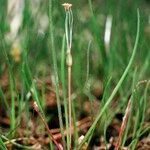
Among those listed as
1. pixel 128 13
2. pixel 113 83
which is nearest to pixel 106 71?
pixel 113 83

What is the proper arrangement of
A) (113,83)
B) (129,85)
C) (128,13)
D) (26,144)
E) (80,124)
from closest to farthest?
(26,144) → (80,124) → (129,85) → (113,83) → (128,13)

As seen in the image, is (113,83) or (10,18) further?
(10,18)

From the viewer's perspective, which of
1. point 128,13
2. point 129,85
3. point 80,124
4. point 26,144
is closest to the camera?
point 26,144

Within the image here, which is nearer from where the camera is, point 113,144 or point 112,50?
point 113,144

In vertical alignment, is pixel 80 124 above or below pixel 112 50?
below

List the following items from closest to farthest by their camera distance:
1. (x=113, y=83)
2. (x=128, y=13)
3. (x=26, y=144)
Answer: (x=26, y=144)
(x=113, y=83)
(x=128, y=13)

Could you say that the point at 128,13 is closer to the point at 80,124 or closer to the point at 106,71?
the point at 106,71

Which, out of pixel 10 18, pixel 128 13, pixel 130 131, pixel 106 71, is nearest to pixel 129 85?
pixel 106 71

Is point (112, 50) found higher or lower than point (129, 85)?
higher

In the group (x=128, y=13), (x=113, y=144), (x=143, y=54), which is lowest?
(x=113, y=144)

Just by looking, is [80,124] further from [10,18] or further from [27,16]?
[10,18]
